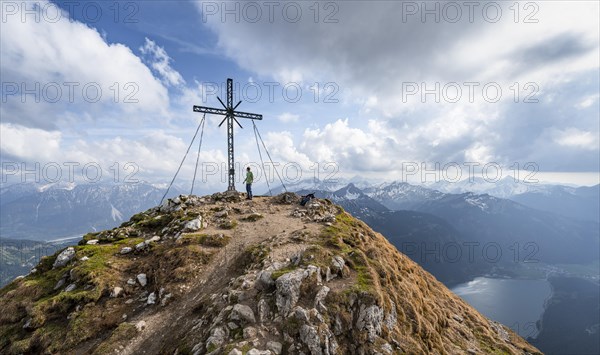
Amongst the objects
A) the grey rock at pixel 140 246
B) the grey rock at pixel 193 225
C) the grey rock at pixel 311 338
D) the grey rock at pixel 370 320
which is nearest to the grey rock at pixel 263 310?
the grey rock at pixel 311 338

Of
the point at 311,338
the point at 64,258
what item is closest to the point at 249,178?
the point at 64,258

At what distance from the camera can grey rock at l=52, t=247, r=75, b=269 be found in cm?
2689

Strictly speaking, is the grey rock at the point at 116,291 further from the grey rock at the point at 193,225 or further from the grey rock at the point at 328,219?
the grey rock at the point at 328,219

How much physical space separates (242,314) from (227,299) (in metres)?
A: 2.12

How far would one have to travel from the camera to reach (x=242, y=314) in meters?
17.6

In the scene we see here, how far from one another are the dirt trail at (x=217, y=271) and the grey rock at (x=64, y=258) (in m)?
12.5

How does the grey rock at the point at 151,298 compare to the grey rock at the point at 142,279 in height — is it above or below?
below

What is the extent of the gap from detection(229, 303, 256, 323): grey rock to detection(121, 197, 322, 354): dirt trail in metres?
3.48

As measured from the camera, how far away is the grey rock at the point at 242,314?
17469mm

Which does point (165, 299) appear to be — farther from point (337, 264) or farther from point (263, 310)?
point (337, 264)

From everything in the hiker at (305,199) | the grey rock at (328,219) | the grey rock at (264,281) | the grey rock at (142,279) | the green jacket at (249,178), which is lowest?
the grey rock at (142,279)

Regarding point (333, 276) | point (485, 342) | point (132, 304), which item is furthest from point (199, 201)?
point (485, 342)

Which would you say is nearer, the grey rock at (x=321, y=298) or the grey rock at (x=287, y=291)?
the grey rock at (x=287, y=291)

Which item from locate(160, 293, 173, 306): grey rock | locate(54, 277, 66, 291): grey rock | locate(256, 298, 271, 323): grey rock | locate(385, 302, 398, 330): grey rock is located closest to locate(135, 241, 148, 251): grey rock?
locate(54, 277, 66, 291): grey rock
